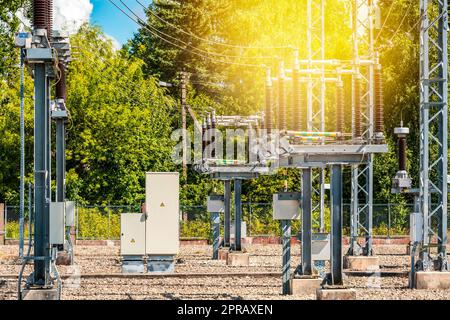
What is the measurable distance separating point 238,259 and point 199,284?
260 inches

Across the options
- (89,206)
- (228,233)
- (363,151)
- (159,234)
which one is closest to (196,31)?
(89,206)

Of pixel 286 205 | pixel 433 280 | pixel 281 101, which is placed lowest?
pixel 433 280

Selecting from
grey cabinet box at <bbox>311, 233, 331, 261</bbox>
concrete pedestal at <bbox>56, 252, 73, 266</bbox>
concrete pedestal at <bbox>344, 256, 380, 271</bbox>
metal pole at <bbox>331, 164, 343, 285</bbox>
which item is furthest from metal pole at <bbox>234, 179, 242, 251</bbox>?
metal pole at <bbox>331, 164, 343, 285</bbox>

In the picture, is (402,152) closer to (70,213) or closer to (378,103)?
(70,213)

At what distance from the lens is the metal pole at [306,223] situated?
66.7ft

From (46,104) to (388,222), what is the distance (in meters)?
32.5

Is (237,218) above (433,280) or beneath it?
above

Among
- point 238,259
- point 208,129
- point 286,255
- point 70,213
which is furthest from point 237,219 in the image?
point 286,255

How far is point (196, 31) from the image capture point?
64812 mm

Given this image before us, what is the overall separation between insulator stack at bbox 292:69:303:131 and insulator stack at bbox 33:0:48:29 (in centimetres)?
507

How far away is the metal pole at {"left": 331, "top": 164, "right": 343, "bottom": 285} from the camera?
18734mm

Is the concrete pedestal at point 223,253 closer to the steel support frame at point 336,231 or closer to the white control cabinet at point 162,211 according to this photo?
the white control cabinet at point 162,211

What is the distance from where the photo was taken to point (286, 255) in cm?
2039
